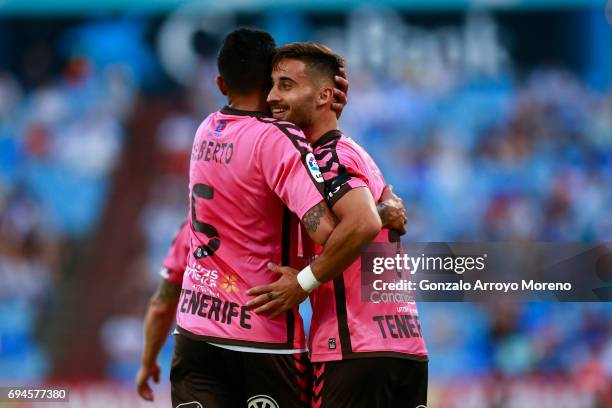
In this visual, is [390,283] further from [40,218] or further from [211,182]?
[40,218]

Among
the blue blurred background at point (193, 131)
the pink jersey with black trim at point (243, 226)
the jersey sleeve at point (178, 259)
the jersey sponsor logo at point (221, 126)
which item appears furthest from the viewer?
the blue blurred background at point (193, 131)

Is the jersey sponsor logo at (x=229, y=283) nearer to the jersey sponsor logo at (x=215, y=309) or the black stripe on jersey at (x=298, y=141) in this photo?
the jersey sponsor logo at (x=215, y=309)

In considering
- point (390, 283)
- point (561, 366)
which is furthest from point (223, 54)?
point (561, 366)

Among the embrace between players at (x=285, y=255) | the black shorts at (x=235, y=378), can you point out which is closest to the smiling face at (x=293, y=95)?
the embrace between players at (x=285, y=255)

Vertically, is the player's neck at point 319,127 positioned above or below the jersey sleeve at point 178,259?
above

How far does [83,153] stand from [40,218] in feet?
3.21

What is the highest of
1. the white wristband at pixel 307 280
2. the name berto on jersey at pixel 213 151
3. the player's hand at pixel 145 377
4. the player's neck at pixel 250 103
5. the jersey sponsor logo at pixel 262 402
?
the player's neck at pixel 250 103

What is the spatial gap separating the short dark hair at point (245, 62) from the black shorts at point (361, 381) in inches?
54.6

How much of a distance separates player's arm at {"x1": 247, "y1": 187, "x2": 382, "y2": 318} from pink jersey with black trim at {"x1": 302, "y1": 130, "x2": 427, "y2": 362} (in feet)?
0.26

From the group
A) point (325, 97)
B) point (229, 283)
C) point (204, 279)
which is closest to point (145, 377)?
point (204, 279)

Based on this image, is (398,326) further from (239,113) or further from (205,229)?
(239,113)

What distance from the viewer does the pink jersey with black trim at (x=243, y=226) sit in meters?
4.21

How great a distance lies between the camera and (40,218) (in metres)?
11.9

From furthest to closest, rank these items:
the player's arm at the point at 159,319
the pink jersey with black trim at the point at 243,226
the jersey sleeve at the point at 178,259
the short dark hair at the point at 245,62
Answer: the player's arm at the point at 159,319 → the jersey sleeve at the point at 178,259 → the short dark hair at the point at 245,62 → the pink jersey with black trim at the point at 243,226
